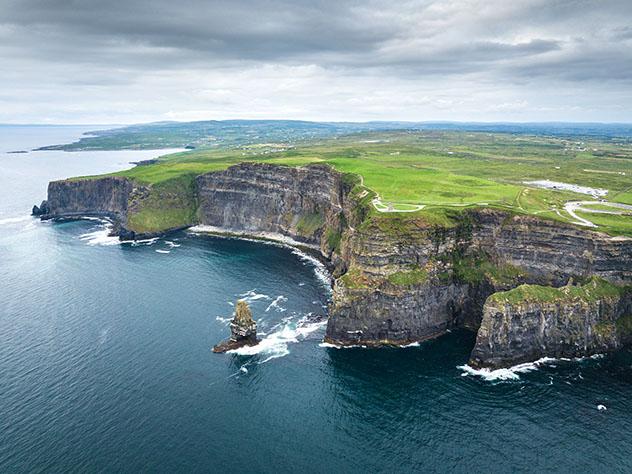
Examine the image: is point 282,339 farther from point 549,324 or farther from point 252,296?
point 549,324

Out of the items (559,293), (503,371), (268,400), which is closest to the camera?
(268,400)

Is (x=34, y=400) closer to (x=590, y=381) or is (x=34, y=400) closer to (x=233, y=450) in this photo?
(x=233, y=450)

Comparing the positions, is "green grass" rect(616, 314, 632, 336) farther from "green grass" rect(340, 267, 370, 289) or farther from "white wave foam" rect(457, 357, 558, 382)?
"green grass" rect(340, 267, 370, 289)

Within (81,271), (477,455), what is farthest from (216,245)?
(477,455)

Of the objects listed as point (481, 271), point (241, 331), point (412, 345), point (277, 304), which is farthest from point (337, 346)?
point (481, 271)

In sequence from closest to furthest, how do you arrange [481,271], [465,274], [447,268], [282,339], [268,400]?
1. [268,400]
2. [282,339]
3. [447,268]
4. [465,274]
5. [481,271]

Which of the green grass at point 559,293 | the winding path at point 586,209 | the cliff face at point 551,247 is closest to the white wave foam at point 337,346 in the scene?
the green grass at point 559,293
